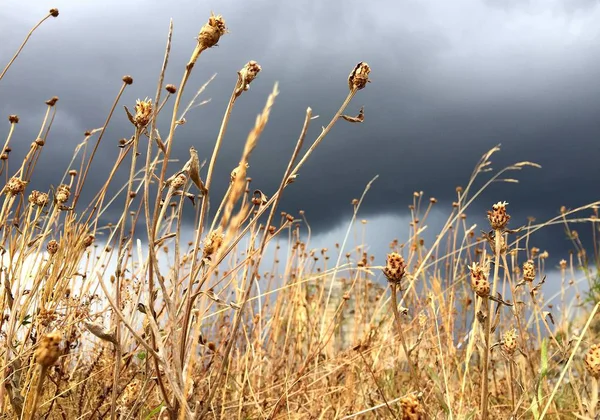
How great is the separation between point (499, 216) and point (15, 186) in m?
1.34

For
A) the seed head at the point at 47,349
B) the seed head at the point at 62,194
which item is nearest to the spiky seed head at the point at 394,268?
the seed head at the point at 47,349

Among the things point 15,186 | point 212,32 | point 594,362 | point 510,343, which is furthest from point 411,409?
point 15,186

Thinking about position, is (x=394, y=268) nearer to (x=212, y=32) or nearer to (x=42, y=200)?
(x=212, y=32)

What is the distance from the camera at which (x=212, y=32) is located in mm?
847

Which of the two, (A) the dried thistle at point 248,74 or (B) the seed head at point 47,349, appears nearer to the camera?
(B) the seed head at point 47,349

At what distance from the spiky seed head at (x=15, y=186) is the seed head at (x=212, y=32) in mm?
1022

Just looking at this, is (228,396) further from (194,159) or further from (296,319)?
(194,159)

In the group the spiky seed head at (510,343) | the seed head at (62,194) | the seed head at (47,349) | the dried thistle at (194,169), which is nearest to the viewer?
the seed head at (47,349)

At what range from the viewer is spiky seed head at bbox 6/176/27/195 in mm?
1611

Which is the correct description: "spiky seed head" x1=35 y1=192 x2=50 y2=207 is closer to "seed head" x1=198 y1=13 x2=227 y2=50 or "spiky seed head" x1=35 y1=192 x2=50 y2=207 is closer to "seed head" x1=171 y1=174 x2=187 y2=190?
"seed head" x1=171 y1=174 x2=187 y2=190

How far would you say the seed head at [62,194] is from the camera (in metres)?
1.58

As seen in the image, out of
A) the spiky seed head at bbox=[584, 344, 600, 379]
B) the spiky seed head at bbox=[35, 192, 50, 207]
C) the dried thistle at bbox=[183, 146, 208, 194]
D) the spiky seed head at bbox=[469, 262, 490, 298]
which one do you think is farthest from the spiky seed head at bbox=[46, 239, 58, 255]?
the spiky seed head at bbox=[584, 344, 600, 379]

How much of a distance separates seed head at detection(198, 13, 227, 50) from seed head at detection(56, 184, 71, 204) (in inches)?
36.0

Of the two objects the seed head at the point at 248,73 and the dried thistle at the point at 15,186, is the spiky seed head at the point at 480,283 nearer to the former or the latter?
the seed head at the point at 248,73
